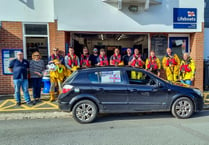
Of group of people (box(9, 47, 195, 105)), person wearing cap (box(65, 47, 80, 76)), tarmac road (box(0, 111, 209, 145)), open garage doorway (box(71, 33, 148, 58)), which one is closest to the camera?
tarmac road (box(0, 111, 209, 145))

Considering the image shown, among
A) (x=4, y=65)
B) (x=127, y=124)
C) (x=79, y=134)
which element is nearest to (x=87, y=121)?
(x=79, y=134)

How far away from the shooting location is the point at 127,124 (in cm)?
440

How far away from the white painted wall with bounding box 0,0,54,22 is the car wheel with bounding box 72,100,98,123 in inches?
172

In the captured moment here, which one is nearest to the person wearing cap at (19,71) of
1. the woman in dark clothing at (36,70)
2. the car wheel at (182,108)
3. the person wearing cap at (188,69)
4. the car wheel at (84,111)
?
the woman in dark clothing at (36,70)

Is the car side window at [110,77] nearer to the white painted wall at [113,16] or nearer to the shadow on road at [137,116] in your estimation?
the shadow on road at [137,116]

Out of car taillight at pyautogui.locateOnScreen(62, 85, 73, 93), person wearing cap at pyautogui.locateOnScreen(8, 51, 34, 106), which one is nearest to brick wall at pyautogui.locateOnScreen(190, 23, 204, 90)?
car taillight at pyautogui.locateOnScreen(62, 85, 73, 93)

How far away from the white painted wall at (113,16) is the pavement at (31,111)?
3156mm

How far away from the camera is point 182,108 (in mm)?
4742

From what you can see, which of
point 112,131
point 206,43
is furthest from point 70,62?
point 206,43

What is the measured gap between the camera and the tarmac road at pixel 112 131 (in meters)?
3.44

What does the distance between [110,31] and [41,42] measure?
307 cm

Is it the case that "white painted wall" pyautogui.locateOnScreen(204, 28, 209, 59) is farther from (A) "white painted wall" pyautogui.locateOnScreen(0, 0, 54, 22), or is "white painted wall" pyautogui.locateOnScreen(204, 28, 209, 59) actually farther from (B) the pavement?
(A) "white painted wall" pyautogui.locateOnScreen(0, 0, 54, 22)

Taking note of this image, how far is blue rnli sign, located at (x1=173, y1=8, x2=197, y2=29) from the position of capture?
7.25 m

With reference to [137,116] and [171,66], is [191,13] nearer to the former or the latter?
[171,66]
